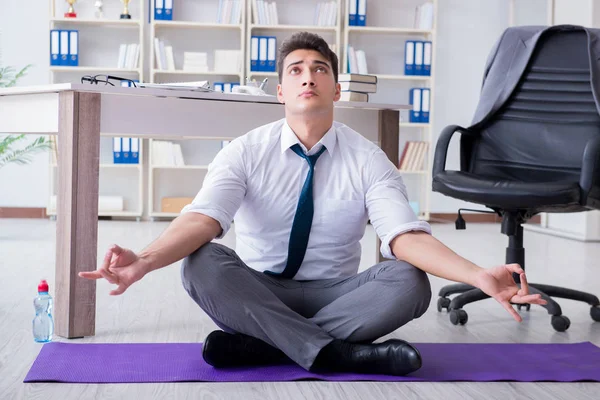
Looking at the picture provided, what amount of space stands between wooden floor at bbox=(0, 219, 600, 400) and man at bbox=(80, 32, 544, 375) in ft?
0.46

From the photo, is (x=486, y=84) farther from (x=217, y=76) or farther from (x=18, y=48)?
(x=18, y=48)

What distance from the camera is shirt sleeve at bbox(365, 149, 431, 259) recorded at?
210 centimetres

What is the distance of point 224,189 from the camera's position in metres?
2.13

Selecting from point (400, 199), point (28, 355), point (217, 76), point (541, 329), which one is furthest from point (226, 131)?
point (217, 76)

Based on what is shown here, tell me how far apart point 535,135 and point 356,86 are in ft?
2.47

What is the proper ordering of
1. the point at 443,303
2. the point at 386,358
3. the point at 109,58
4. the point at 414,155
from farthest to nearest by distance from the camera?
the point at 414,155 → the point at 109,58 → the point at 443,303 → the point at 386,358

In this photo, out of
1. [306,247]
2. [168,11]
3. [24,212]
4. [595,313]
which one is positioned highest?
[168,11]

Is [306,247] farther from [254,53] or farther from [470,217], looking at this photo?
[470,217]

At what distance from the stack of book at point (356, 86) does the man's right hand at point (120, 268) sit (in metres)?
1.58

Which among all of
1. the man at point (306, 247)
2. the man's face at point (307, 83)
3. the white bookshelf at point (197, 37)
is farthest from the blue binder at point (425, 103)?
the man's face at point (307, 83)

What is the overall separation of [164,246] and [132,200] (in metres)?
4.91

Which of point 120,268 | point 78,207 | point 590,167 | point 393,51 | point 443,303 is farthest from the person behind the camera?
point 393,51

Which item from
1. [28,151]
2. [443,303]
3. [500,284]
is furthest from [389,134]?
[28,151]

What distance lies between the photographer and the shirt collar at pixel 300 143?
225 cm
